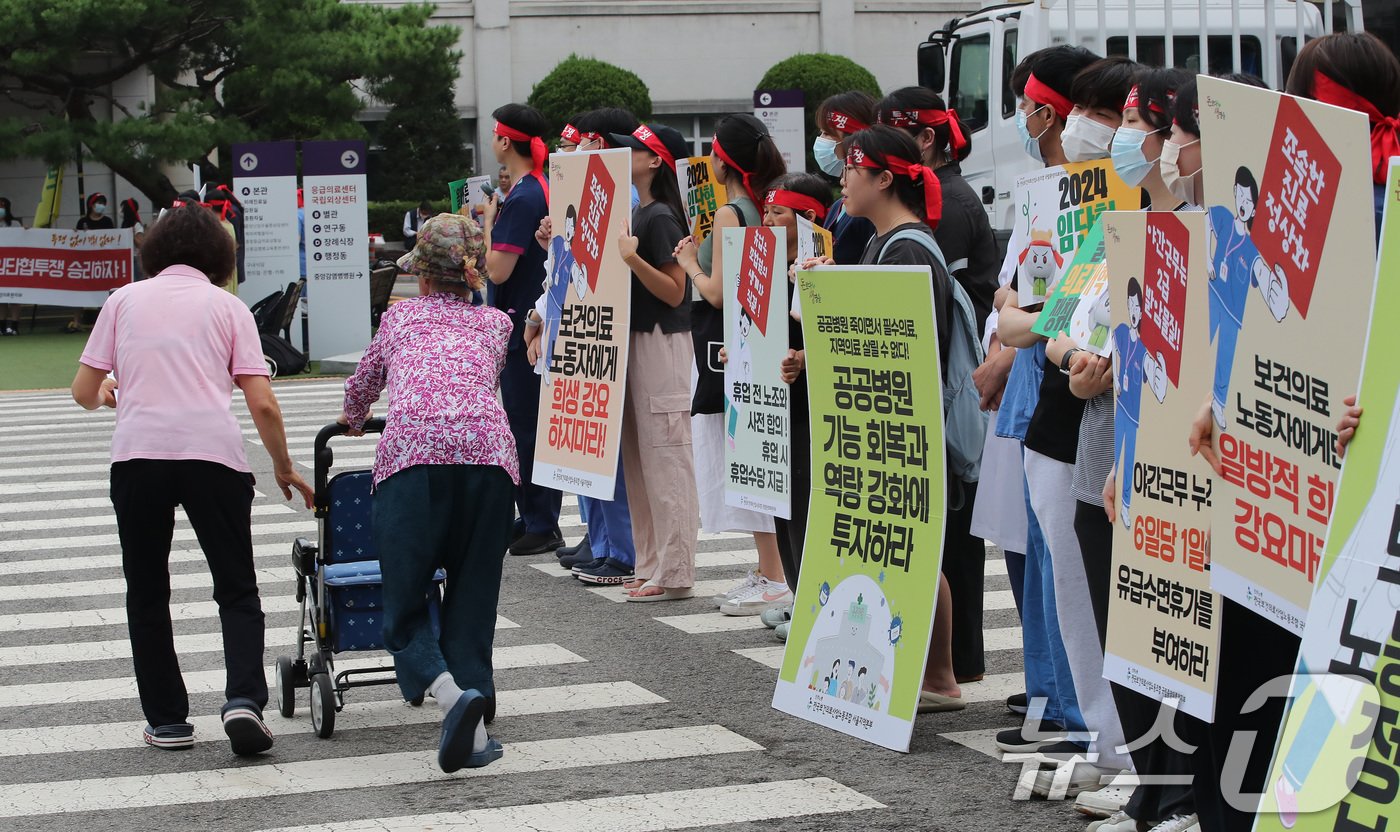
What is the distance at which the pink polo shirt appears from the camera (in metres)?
5.52

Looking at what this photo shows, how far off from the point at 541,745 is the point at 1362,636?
11.0 feet

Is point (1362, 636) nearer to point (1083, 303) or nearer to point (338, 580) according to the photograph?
point (1083, 303)

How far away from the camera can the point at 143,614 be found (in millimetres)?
5637

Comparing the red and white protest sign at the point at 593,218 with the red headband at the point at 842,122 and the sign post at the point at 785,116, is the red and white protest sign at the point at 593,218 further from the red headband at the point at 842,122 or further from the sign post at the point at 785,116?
the sign post at the point at 785,116

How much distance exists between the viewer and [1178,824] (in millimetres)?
4320

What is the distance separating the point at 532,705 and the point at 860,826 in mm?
1889

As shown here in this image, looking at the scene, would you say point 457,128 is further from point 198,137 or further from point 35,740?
point 35,740

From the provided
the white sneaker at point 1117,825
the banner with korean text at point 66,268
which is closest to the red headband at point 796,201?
the white sneaker at point 1117,825

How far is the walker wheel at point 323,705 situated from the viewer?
580cm

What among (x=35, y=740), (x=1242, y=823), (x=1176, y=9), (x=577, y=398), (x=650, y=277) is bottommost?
(x=35, y=740)

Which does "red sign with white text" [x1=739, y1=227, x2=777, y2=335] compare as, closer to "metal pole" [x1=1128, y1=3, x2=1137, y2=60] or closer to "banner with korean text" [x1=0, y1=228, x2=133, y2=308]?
"metal pole" [x1=1128, y1=3, x2=1137, y2=60]

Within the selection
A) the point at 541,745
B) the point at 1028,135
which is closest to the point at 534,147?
the point at 1028,135

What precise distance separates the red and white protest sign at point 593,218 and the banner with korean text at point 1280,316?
14.6 ft

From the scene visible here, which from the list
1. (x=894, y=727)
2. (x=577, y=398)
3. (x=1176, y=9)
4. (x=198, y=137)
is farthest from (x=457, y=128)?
(x=894, y=727)
